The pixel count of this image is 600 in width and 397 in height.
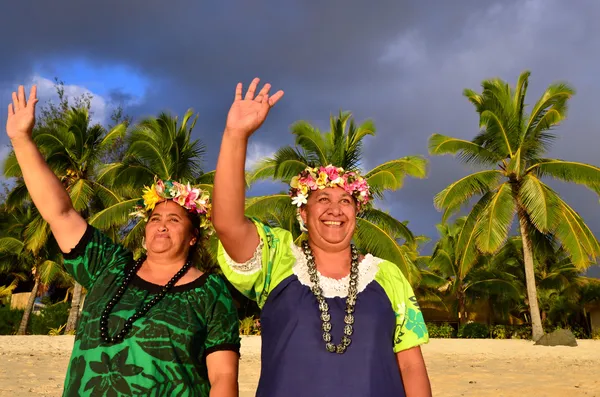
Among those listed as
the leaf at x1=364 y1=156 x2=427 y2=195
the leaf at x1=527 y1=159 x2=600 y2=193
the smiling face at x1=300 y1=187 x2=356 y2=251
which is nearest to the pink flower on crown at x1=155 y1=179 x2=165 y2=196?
the smiling face at x1=300 y1=187 x2=356 y2=251

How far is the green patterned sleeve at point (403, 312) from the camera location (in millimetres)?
2768

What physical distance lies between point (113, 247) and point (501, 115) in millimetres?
20164

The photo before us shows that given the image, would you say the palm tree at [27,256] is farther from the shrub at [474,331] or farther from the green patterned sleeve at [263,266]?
the green patterned sleeve at [263,266]

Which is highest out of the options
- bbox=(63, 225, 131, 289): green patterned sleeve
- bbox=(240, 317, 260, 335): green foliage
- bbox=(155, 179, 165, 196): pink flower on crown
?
bbox=(240, 317, 260, 335): green foliage

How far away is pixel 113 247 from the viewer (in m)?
3.18

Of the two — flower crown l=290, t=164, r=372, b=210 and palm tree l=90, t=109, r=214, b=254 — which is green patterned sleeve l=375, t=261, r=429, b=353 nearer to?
flower crown l=290, t=164, r=372, b=210

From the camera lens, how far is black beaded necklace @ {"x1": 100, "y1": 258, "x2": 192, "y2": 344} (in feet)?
9.09

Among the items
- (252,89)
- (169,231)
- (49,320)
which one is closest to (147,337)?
(169,231)

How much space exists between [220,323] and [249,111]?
1091mm

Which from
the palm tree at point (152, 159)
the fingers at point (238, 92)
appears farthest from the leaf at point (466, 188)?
the fingers at point (238, 92)

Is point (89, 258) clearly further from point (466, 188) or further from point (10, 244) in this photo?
point (10, 244)

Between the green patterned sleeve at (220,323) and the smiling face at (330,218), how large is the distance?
0.56m

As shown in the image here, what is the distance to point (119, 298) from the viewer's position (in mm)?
2896

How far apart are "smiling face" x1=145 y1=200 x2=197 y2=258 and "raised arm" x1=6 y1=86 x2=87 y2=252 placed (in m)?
0.38
